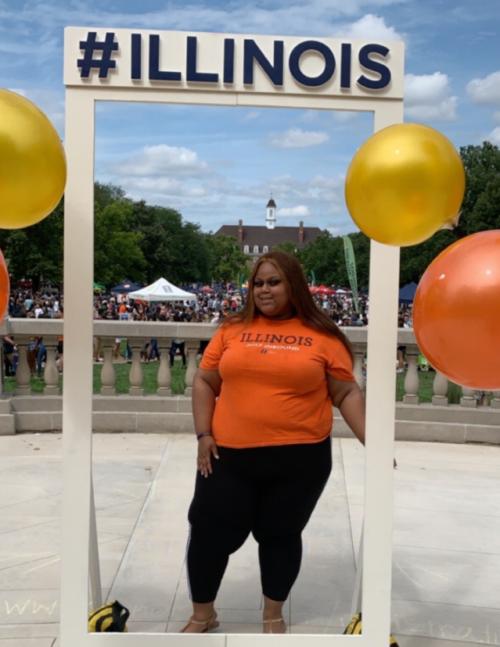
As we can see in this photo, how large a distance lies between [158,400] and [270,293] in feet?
16.5

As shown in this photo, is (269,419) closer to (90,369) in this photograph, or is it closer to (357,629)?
(90,369)

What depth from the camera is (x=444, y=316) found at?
8.33 feet

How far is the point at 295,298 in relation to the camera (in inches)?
129

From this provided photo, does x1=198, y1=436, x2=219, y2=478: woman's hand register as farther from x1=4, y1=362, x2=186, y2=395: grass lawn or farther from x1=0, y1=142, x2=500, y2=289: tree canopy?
x1=4, y1=362, x2=186, y2=395: grass lawn

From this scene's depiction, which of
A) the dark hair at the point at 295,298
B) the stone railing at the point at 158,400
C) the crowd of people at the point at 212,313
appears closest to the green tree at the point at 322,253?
the crowd of people at the point at 212,313

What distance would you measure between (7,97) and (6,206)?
334 mm

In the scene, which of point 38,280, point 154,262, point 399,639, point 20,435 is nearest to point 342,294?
point 20,435

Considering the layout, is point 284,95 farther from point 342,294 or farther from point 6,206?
point 342,294

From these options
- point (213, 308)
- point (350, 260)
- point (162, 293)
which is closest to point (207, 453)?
point (350, 260)

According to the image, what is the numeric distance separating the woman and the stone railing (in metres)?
4.57

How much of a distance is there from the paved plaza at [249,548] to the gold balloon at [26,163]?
6.84 feet

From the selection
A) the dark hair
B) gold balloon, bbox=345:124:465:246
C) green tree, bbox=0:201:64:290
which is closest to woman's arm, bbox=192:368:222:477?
the dark hair

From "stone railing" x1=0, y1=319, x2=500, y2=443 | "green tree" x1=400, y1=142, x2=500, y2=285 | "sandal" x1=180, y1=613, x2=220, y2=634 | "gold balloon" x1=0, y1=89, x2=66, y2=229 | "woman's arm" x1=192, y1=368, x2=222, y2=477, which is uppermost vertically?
"green tree" x1=400, y1=142, x2=500, y2=285

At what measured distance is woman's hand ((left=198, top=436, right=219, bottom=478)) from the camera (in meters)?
3.32
